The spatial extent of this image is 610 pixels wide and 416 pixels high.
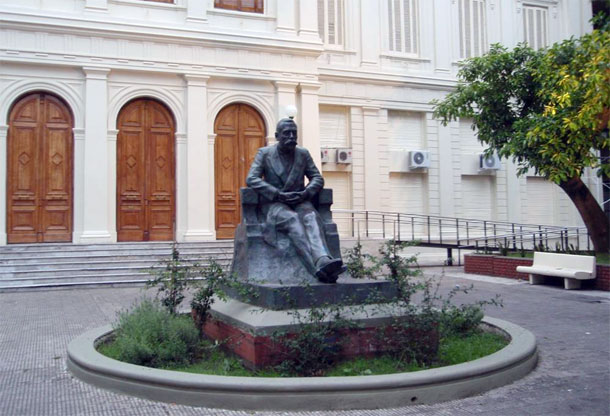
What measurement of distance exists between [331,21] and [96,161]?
1097 centimetres

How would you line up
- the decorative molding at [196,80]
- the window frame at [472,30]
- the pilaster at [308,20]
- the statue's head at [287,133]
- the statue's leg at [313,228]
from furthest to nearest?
the window frame at [472,30]
the pilaster at [308,20]
the decorative molding at [196,80]
the statue's head at [287,133]
the statue's leg at [313,228]

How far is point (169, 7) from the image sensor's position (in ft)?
62.1

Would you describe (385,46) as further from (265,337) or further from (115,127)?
(265,337)

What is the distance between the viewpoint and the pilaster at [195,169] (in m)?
18.3

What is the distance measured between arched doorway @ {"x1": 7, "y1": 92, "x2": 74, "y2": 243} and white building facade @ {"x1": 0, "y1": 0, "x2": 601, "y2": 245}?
0.12ft

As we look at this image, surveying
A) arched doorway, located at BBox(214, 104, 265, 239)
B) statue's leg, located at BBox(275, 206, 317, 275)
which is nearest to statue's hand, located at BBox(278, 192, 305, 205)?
statue's leg, located at BBox(275, 206, 317, 275)

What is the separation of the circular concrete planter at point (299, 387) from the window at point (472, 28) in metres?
22.0

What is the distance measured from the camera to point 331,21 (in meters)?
22.7

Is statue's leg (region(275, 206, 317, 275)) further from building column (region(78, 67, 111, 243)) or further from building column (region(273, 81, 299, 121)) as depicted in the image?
building column (region(273, 81, 299, 121))

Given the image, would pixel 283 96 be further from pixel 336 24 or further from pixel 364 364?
pixel 364 364

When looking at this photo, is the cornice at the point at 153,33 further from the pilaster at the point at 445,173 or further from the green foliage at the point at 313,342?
the green foliage at the point at 313,342

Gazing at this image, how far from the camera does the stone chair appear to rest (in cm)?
692

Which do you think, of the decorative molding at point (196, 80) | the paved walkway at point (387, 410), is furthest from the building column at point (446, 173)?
the paved walkway at point (387, 410)

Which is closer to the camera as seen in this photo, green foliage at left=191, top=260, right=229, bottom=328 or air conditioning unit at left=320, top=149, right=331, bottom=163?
green foliage at left=191, top=260, right=229, bottom=328
